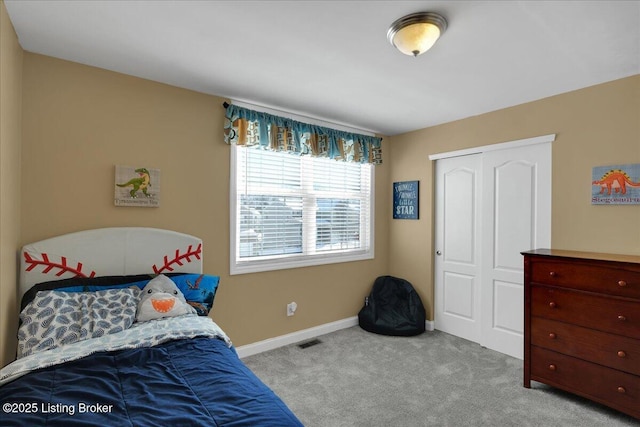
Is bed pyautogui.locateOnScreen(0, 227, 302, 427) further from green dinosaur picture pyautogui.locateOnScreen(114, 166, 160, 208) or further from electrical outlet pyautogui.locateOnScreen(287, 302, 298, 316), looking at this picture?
electrical outlet pyautogui.locateOnScreen(287, 302, 298, 316)

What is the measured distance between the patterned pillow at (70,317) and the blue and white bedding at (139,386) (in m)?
0.09

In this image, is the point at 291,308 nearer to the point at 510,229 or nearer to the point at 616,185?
the point at 510,229

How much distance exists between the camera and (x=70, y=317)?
1899mm

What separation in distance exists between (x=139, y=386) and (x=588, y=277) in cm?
288

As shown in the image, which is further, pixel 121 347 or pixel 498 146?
pixel 498 146

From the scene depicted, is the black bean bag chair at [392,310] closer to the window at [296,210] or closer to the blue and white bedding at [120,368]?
the window at [296,210]

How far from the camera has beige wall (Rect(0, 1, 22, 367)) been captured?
1760 millimetres

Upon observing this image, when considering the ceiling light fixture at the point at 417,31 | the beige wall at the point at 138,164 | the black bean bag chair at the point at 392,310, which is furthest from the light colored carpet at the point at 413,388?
the ceiling light fixture at the point at 417,31

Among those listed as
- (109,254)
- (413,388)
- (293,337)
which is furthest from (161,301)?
(413,388)

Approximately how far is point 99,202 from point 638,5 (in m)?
3.52

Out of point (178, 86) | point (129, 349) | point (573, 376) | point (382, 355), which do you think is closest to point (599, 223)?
point (573, 376)

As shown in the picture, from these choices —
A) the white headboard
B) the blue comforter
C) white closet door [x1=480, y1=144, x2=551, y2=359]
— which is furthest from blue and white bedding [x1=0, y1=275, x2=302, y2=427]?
white closet door [x1=480, y1=144, x2=551, y2=359]

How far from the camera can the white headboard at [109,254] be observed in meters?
2.17

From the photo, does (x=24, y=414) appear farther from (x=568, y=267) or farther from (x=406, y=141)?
(x=406, y=141)
